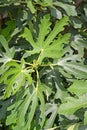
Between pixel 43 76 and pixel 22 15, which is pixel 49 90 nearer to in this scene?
pixel 43 76

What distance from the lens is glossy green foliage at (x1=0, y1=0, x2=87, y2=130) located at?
1.32 metres

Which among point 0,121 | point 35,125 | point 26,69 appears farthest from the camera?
point 0,121

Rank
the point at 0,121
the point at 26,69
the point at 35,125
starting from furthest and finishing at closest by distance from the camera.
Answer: the point at 0,121 → the point at 35,125 → the point at 26,69

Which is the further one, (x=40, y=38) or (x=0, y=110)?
(x=0, y=110)

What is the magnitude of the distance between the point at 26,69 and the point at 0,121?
448 mm

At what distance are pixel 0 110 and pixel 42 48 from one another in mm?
382

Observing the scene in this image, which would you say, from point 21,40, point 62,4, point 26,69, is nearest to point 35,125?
point 26,69

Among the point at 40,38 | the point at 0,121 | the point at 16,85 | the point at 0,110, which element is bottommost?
the point at 0,121

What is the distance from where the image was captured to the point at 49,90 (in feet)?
4.75

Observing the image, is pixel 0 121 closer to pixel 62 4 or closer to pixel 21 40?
pixel 21 40

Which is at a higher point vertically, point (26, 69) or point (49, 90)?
point (26, 69)

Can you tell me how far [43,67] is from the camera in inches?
57.4

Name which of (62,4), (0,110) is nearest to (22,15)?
(62,4)

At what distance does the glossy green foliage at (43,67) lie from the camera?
4.33 feet
